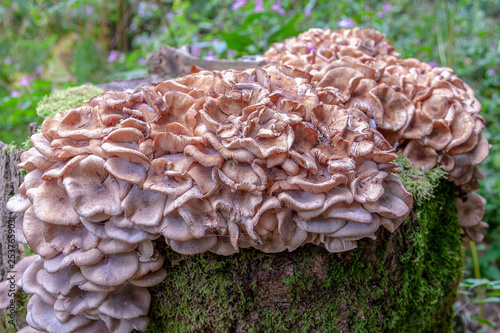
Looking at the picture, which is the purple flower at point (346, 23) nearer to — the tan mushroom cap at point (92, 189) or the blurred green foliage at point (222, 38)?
the blurred green foliage at point (222, 38)

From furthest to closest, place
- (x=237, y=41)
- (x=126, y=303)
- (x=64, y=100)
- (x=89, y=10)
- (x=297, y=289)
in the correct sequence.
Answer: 1. (x=89, y=10)
2. (x=237, y=41)
3. (x=64, y=100)
4. (x=297, y=289)
5. (x=126, y=303)

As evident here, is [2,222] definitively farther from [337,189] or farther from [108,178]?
[337,189]

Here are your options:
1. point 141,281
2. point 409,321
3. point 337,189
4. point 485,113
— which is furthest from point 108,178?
point 485,113

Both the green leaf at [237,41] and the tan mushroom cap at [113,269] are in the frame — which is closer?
the tan mushroom cap at [113,269]

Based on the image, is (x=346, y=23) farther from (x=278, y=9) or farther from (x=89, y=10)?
(x=89, y=10)

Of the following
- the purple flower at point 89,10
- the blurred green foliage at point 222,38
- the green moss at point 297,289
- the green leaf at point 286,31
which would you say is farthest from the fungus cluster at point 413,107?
the purple flower at point 89,10

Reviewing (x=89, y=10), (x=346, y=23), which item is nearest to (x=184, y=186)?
(x=346, y=23)
